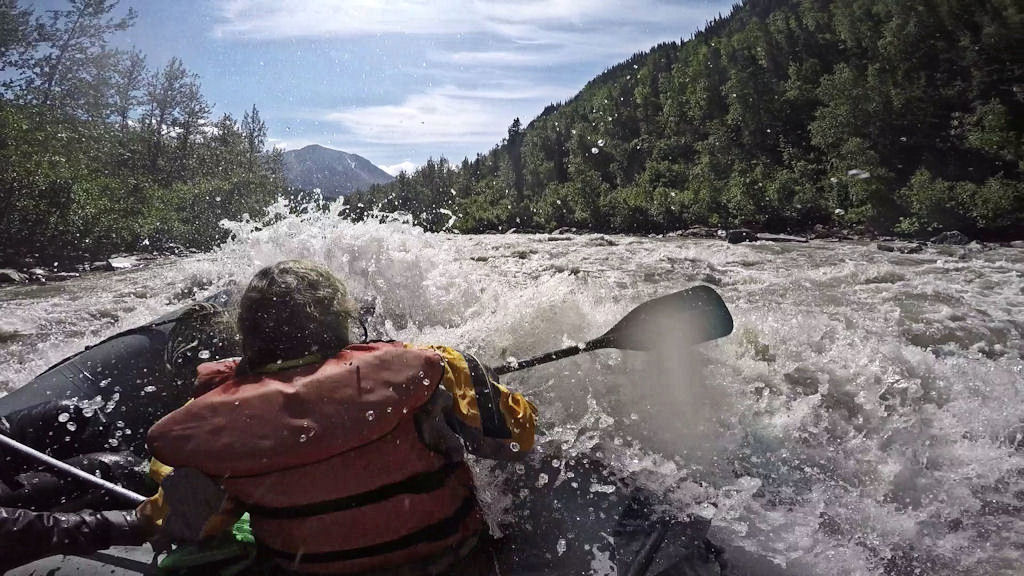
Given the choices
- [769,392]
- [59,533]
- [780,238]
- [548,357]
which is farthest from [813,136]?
[59,533]

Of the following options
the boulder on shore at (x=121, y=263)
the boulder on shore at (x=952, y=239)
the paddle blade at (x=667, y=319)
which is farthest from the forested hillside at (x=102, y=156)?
the boulder on shore at (x=952, y=239)

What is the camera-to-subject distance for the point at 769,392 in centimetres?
400

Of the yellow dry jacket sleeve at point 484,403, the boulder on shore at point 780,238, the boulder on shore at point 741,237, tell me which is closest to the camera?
the yellow dry jacket sleeve at point 484,403

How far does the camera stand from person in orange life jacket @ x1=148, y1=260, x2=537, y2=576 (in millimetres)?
1378

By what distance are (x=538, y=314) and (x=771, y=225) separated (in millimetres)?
27058

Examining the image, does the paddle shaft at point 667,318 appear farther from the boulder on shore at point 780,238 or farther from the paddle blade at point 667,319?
the boulder on shore at point 780,238

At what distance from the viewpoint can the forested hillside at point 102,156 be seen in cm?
1552

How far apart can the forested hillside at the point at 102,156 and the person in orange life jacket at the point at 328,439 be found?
55.3 feet

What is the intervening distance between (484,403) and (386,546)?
1.64ft

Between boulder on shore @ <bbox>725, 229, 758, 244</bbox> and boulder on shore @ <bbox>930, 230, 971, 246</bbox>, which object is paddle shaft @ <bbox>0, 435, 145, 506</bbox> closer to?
boulder on shore @ <bbox>725, 229, 758, 244</bbox>

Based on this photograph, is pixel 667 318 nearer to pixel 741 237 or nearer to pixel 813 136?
pixel 741 237

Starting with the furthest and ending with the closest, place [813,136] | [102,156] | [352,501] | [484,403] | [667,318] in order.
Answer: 1. [813,136]
2. [102,156]
3. [667,318]
4. [484,403]
5. [352,501]

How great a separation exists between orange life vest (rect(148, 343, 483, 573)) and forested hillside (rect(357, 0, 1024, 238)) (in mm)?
9047

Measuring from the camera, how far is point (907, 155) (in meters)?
34.3
